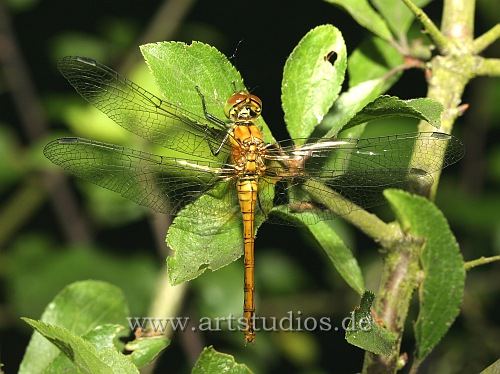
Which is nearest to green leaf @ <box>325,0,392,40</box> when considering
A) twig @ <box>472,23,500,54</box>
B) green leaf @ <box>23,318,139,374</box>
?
twig @ <box>472,23,500,54</box>

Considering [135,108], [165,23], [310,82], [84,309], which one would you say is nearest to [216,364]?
[84,309]

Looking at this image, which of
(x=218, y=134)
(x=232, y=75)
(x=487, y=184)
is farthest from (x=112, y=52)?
(x=232, y=75)

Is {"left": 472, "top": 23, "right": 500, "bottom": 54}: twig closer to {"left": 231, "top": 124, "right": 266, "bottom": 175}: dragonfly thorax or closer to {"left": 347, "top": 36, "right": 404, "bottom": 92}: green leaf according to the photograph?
{"left": 347, "top": 36, "right": 404, "bottom": 92}: green leaf

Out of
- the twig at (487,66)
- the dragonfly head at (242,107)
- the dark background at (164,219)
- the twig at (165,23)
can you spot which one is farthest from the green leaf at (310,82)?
the twig at (165,23)

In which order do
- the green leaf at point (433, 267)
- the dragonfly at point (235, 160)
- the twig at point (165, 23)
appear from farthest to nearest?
1. the twig at point (165, 23)
2. the dragonfly at point (235, 160)
3. the green leaf at point (433, 267)

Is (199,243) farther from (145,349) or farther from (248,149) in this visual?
(248,149)

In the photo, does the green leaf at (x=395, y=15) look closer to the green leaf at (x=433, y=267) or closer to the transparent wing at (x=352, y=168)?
the transparent wing at (x=352, y=168)
